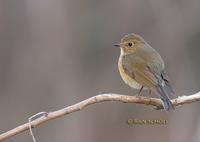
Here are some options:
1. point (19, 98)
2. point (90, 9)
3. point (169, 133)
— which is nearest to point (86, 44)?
point (90, 9)

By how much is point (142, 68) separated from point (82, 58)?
6.44 m

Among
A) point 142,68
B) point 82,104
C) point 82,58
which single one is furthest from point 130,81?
point 82,58

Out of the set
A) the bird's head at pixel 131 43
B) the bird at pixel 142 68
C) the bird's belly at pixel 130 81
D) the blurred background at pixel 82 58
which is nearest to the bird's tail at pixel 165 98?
the bird at pixel 142 68

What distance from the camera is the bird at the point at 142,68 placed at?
5.90 meters

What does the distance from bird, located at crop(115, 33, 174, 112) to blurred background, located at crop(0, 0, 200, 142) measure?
4.29 meters

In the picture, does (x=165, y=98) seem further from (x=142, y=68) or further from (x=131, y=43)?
(x=131, y=43)

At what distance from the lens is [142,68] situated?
6.16m

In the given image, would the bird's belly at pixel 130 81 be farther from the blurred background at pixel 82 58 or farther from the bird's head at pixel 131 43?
the blurred background at pixel 82 58

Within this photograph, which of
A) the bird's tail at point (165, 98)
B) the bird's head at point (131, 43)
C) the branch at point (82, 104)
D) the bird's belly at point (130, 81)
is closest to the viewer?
the branch at point (82, 104)

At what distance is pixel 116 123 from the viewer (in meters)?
11.6

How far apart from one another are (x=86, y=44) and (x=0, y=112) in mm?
1803

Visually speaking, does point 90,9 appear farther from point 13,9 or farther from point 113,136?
point 113,136

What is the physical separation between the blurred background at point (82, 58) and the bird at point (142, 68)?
4.29 m

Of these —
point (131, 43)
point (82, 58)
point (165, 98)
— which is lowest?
point (165, 98)
